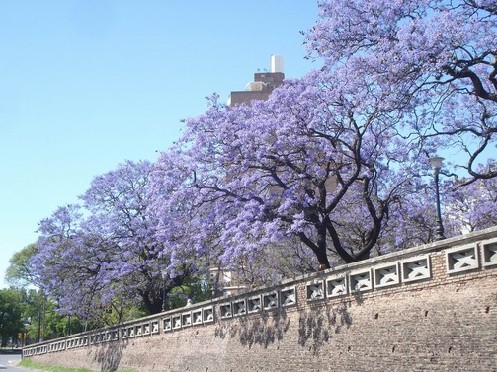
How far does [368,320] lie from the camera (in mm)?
15891

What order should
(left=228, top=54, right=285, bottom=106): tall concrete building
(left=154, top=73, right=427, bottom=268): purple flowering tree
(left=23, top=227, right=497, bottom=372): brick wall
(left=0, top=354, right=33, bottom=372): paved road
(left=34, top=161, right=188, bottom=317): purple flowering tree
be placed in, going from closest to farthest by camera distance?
1. (left=23, top=227, right=497, bottom=372): brick wall
2. (left=154, top=73, right=427, bottom=268): purple flowering tree
3. (left=34, top=161, right=188, bottom=317): purple flowering tree
4. (left=0, top=354, right=33, bottom=372): paved road
5. (left=228, top=54, right=285, bottom=106): tall concrete building

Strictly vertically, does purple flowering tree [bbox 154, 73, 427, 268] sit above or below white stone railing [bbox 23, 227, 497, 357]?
above

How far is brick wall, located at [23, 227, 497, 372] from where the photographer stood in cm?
1255

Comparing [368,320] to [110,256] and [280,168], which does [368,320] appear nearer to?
[280,168]

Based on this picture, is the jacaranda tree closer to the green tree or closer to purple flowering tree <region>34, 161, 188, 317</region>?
purple flowering tree <region>34, 161, 188, 317</region>

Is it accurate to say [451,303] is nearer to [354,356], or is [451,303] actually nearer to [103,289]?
[354,356]

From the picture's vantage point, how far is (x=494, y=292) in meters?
12.1

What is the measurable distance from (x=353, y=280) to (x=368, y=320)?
133cm

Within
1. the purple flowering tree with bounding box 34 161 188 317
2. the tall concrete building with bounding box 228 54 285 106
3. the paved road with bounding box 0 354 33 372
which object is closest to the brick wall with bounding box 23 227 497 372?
the purple flowering tree with bounding box 34 161 188 317

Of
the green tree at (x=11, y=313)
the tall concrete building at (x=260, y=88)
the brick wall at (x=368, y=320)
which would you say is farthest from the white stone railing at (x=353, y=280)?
the green tree at (x=11, y=313)

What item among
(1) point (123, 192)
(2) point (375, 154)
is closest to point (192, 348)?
(2) point (375, 154)

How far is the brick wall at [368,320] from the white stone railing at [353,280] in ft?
0.08

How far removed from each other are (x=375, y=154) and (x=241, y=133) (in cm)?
481

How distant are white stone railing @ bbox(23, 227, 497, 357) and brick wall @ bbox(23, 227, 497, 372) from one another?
0.08 feet
